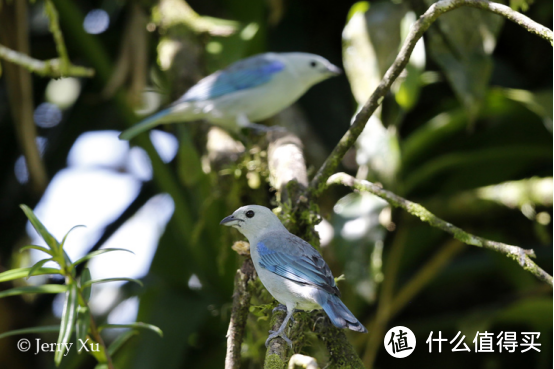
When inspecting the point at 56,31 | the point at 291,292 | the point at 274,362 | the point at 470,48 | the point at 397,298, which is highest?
the point at 470,48

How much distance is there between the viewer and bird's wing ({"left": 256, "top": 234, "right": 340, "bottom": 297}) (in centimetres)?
170

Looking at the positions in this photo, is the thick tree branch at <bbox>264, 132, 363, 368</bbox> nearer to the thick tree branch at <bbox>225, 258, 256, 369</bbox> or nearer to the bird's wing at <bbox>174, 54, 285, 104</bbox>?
the thick tree branch at <bbox>225, 258, 256, 369</bbox>

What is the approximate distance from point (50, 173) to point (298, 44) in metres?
2.51

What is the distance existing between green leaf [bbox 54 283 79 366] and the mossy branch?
0.97 meters

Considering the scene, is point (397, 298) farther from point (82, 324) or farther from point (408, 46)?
point (82, 324)

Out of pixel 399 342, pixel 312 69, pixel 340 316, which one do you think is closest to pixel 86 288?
pixel 340 316

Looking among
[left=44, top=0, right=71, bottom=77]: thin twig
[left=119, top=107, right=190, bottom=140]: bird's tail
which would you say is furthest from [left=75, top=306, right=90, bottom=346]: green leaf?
[left=119, top=107, right=190, bottom=140]: bird's tail

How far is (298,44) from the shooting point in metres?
5.13

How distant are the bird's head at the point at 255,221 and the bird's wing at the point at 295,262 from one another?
0.12 meters

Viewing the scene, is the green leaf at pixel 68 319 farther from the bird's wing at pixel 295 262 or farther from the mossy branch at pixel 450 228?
the mossy branch at pixel 450 228

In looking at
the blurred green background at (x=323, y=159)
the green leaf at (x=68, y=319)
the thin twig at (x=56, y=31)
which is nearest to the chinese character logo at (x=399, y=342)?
the blurred green background at (x=323, y=159)

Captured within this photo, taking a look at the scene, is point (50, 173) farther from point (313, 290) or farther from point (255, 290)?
point (313, 290)

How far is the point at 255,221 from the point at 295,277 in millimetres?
382

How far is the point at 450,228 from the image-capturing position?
5.80 feet
